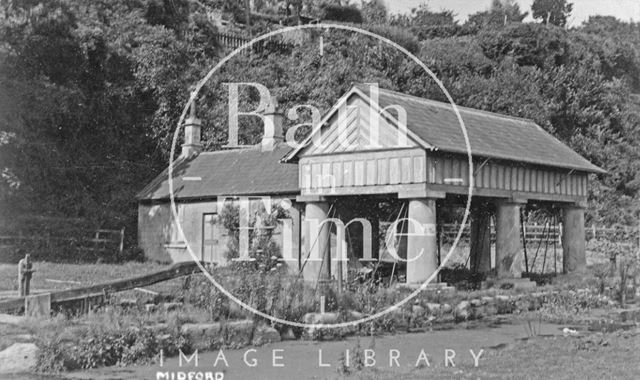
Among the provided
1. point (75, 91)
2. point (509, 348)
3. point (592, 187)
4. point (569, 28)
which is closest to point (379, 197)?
point (509, 348)

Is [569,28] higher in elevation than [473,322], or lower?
higher

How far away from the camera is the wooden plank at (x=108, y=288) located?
12.7m

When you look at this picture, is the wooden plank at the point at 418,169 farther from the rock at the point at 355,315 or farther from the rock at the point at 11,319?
the rock at the point at 11,319

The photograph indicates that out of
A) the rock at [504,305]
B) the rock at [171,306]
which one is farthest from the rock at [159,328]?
the rock at [504,305]

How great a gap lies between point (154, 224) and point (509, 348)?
832 inches

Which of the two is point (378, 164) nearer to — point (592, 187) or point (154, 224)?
point (154, 224)

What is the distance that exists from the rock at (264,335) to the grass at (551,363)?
3122mm

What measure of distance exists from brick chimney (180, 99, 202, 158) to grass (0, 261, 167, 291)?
7.76 metres

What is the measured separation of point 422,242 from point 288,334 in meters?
6.86

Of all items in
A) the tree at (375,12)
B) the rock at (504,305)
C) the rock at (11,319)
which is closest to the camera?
the rock at (11,319)

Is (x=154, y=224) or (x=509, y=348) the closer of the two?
(x=509, y=348)

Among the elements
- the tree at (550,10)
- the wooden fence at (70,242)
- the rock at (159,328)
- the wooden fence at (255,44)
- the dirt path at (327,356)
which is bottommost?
the dirt path at (327,356)

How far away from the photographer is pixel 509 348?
484 inches

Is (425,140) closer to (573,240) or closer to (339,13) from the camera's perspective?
(573,240)
